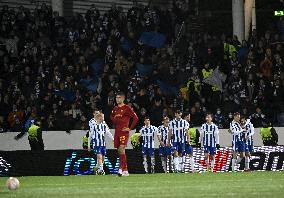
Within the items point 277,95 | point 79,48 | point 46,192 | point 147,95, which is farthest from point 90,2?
point 46,192

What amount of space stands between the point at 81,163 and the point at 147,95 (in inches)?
144

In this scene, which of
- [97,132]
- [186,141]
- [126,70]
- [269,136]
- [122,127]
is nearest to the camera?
[122,127]

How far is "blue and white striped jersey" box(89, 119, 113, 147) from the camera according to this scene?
973 inches

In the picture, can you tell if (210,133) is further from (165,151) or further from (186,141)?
(165,151)

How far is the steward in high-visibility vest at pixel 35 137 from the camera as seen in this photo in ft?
87.2

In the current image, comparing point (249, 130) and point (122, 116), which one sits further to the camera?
point (249, 130)

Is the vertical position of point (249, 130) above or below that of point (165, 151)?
above

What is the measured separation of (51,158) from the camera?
25.6 meters

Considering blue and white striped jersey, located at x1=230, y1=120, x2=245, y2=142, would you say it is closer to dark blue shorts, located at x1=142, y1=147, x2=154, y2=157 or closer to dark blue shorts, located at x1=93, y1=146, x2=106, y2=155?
dark blue shorts, located at x1=142, y1=147, x2=154, y2=157

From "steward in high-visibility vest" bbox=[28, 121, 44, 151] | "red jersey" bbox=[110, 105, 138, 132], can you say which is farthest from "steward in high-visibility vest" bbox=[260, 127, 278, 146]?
"red jersey" bbox=[110, 105, 138, 132]

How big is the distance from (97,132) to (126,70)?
4743 mm

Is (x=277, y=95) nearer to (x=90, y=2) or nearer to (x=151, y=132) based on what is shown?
(x=151, y=132)

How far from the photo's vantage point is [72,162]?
1014 inches

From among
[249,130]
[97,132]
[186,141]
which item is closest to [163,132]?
[186,141]
